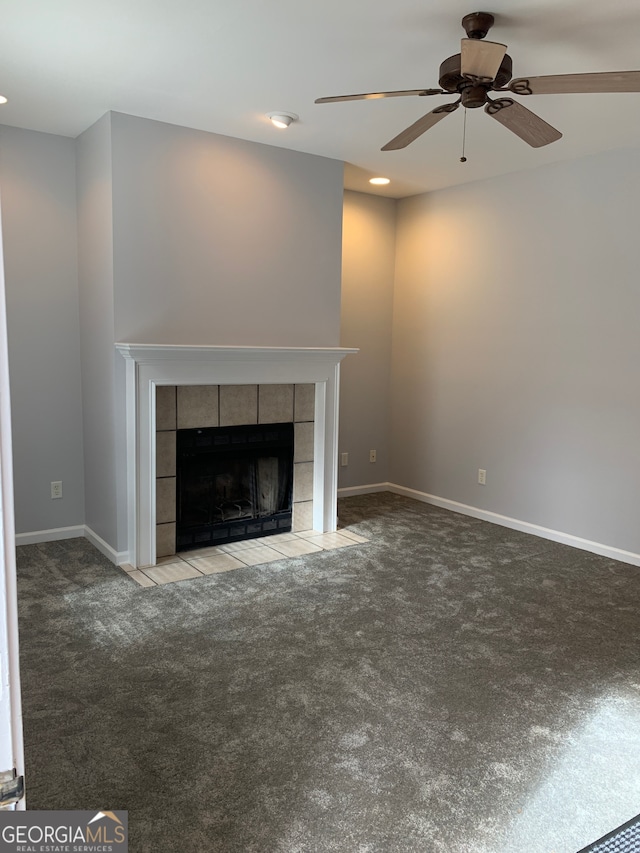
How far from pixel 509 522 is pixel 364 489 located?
134cm

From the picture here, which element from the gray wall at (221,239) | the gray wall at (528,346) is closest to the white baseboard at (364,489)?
the gray wall at (528,346)

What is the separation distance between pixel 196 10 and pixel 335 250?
2.10 meters

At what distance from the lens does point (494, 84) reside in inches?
90.4

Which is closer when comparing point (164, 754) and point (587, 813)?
point (587, 813)

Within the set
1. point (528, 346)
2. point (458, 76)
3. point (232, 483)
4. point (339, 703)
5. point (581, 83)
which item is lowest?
point (339, 703)

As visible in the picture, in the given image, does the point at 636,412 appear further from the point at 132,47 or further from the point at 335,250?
the point at 132,47

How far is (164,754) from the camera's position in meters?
2.01

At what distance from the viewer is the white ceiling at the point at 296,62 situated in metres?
2.28

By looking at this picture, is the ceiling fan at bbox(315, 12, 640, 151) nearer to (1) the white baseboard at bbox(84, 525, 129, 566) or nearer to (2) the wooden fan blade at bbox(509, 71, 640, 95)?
(2) the wooden fan blade at bbox(509, 71, 640, 95)

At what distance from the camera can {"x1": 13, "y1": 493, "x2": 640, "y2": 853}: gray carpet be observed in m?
1.77

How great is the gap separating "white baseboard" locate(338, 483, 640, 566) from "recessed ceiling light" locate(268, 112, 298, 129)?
2.93 metres

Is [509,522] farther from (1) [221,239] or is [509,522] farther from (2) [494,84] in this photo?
(2) [494,84]

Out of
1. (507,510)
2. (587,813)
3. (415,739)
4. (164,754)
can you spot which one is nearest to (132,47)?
(164,754)

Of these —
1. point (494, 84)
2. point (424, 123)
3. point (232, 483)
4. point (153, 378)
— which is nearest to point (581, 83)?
point (494, 84)
